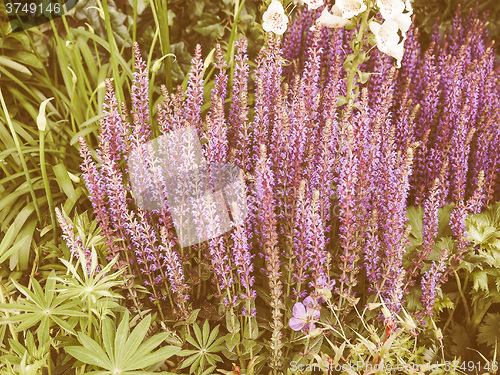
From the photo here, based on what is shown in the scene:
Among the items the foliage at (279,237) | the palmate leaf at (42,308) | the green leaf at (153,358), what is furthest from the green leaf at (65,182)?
the green leaf at (153,358)

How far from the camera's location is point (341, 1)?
66.6 inches

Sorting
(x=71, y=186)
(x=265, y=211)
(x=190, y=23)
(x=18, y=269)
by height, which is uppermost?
(x=190, y=23)

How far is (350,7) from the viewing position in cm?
169

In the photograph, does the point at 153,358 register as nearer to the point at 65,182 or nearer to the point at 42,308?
the point at 42,308

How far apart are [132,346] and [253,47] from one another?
2.29m

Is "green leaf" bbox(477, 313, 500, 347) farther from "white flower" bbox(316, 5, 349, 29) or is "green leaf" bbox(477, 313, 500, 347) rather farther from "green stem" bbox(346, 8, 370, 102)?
"white flower" bbox(316, 5, 349, 29)

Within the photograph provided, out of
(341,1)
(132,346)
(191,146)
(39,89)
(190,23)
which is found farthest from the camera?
(190,23)

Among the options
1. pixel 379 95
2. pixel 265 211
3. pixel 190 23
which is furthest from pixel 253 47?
pixel 265 211

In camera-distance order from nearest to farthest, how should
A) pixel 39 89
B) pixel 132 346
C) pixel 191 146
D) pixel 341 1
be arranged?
1. pixel 132 346
2. pixel 191 146
3. pixel 341 1
4. pixel 39 89

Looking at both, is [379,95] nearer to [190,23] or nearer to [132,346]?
[132,346]

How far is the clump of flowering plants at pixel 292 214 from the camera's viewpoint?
148 cm

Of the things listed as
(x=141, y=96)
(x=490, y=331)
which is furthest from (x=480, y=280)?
(x=141, y=96)

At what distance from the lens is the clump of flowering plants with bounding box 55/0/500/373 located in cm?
148

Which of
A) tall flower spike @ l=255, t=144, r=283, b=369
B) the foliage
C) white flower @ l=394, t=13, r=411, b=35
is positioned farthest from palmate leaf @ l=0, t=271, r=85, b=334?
white flower @ l=394, t=13, r=411, b=35
